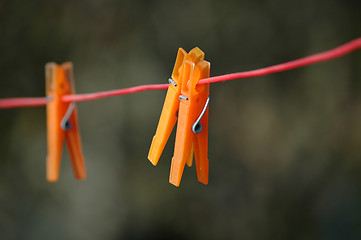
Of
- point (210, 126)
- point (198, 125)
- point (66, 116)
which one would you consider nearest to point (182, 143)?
point (198, 125)

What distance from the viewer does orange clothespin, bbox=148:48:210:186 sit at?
79 cm

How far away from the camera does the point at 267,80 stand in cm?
229

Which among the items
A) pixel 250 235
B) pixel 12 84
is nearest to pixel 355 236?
pixel 250 235

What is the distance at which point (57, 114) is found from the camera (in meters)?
1.09

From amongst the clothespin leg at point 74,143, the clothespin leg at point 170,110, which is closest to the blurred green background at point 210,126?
the clothespin leg at point 74,143

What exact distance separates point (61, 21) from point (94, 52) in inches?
12.0

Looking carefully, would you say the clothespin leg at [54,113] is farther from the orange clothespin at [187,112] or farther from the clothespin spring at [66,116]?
the orange clothespin at [187,112]

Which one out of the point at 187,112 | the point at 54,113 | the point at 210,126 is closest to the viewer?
the point at 187,112

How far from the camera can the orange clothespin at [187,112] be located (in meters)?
0.79

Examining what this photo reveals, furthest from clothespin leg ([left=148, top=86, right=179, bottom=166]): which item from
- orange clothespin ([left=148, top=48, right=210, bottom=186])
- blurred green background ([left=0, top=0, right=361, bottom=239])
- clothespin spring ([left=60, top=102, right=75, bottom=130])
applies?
blurred green background ([left=0, top=0, right=361, bottom=239])

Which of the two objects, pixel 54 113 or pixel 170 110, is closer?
pixel 170 110

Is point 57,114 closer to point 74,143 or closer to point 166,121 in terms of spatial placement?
point 74,143

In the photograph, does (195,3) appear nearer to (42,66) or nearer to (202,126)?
(42,66)

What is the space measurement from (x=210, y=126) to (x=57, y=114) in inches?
55.2
